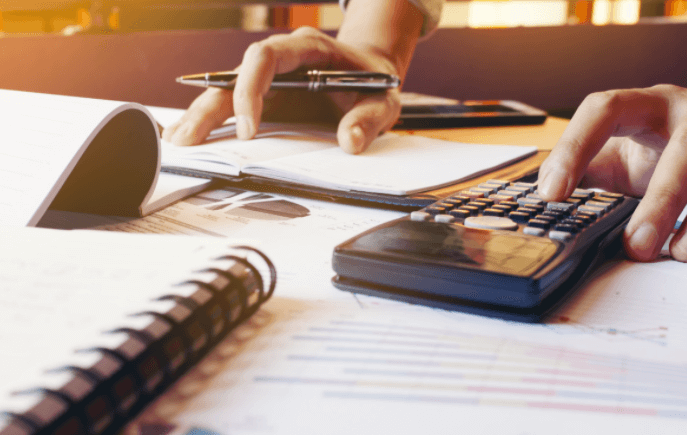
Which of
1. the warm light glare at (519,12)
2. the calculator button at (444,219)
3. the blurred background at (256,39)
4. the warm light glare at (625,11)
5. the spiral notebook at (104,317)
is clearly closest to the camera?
the spiral notebook at (104,317)

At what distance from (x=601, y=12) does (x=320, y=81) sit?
99.6 inches

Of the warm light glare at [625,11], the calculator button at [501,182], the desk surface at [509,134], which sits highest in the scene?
the warm light glare at [625,11]

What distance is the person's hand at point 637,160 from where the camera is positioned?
0.40 meters

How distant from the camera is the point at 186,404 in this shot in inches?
8.3

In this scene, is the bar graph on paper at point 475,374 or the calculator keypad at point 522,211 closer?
the bar graph on paper at point 475,374

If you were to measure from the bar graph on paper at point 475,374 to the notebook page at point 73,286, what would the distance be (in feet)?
0.20

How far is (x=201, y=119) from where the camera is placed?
72cm

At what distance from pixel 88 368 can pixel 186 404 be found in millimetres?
43

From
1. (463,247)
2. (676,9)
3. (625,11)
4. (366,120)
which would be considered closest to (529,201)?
(463,247)

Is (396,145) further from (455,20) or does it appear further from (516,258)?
(455,20)

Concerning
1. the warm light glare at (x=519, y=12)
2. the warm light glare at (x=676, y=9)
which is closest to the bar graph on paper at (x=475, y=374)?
the warm light glare at (x=676, y=9)

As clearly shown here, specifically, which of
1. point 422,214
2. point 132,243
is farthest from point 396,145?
point 132,243

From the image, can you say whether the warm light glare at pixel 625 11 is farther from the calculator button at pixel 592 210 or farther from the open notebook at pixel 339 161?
the calculator button at pixel 592 210

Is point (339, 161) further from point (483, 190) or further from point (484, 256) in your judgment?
point (484, 256)
